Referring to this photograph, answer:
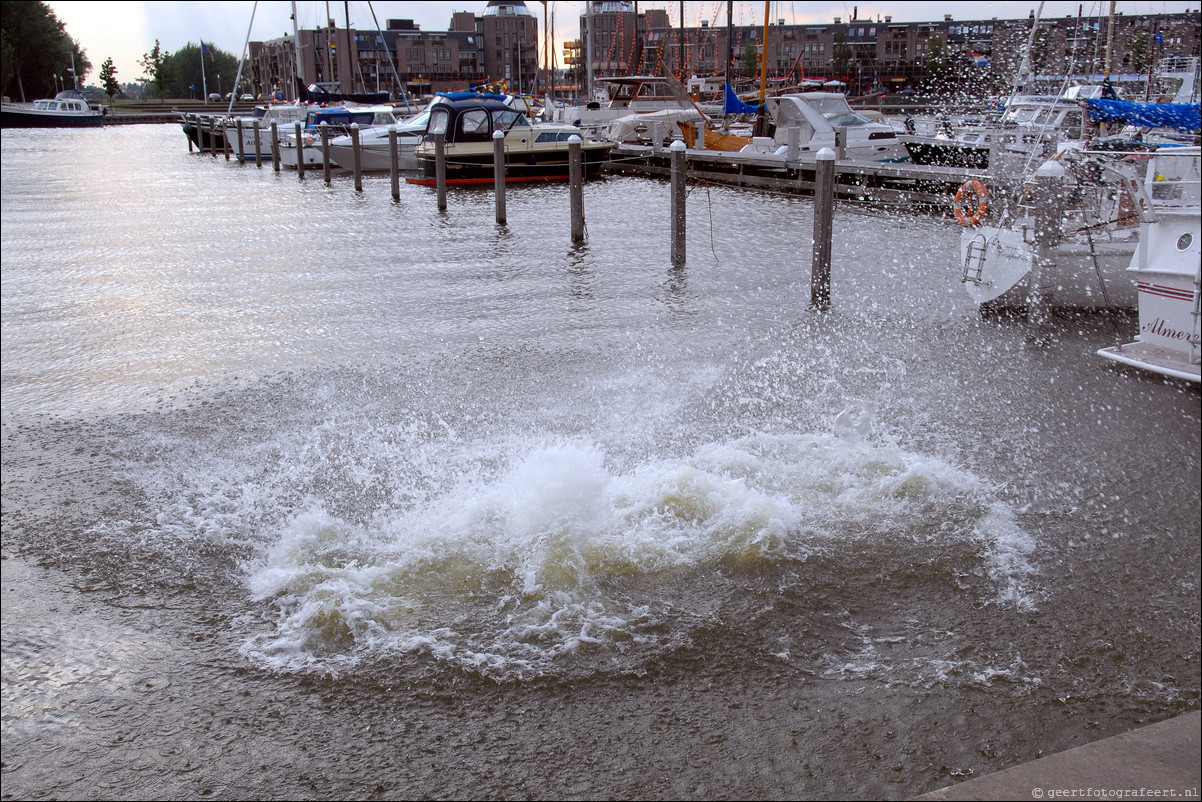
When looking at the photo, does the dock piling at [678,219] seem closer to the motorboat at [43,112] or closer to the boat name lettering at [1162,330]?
the boat name lettering at [1162,330]

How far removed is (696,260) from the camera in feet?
39.4

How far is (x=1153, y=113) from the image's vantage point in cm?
1118

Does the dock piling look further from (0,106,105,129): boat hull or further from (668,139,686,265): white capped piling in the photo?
(0,106,105,129): boat hull

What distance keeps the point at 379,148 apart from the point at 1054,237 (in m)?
21.3

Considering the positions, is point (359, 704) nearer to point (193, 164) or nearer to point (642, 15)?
point (193, 164)

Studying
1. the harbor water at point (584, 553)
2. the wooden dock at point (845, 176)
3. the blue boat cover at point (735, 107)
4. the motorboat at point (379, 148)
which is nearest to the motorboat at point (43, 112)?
the motorboat at point (379, 148)

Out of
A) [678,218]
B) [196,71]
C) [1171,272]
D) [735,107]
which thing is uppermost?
[196,71]

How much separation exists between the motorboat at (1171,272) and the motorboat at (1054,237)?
3.57 ft

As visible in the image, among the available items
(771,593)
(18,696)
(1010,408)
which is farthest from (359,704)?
(1010,408)

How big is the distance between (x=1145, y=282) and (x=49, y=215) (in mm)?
15772

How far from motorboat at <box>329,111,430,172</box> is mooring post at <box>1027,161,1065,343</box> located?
20.1 metres

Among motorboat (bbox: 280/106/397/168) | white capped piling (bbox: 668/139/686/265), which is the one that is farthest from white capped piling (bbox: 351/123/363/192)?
white capped piling (bbox: 668/139/686/265)

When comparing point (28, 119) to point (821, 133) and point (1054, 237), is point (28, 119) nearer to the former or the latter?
point (821, 133)

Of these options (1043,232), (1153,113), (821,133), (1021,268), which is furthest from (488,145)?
(1043,232)
